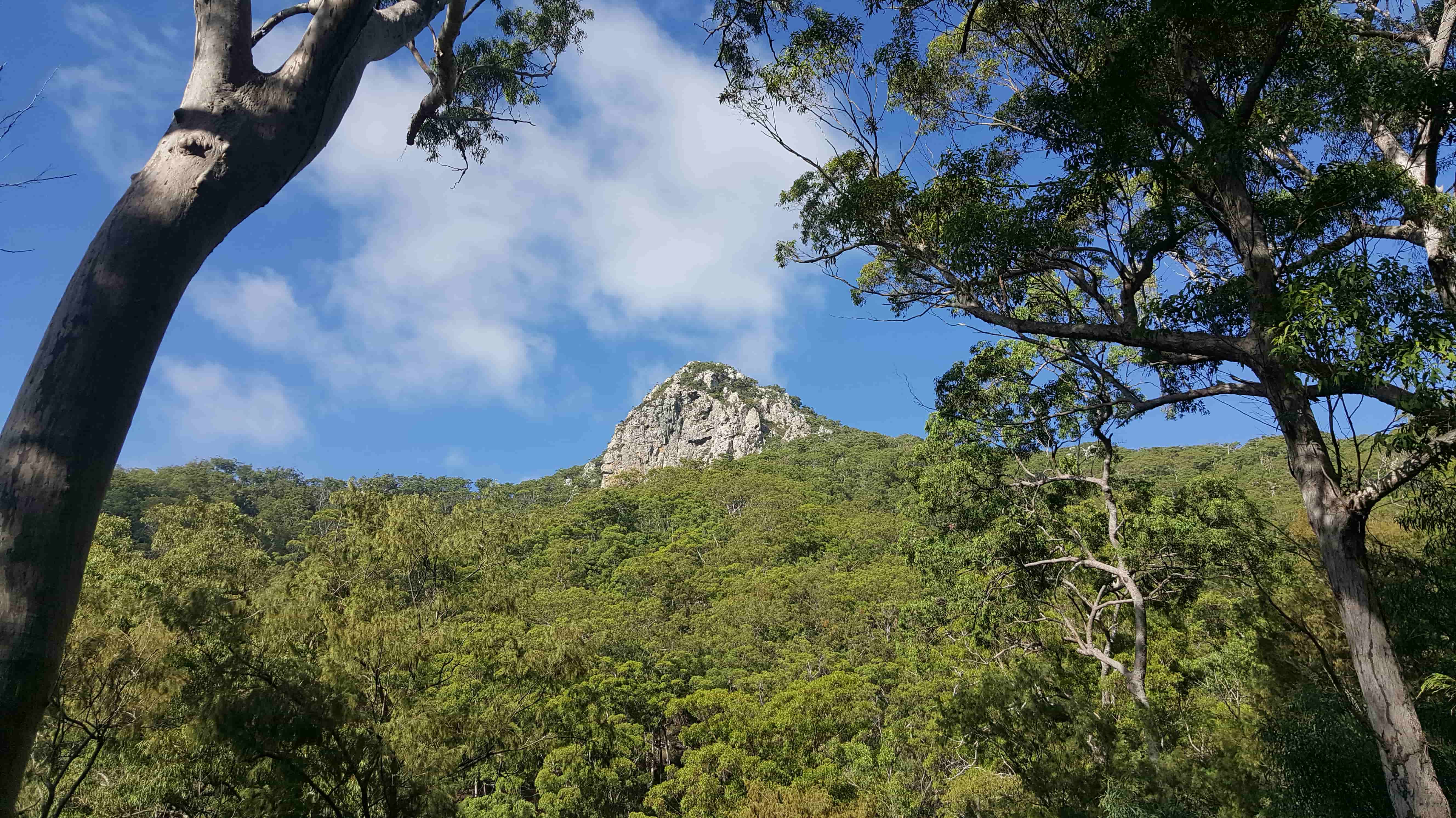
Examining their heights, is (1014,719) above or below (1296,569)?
below

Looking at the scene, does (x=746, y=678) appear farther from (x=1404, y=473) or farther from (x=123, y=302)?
(x=123, y=302)

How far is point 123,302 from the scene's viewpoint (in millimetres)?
1866

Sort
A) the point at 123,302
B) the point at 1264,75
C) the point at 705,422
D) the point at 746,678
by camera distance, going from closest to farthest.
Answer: the point at 123,302
the point at 1264,75
the point at 746,678
the point at 705,422

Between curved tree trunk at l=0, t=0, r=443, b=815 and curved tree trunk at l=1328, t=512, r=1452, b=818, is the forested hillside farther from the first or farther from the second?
curved tree trunk at l=0, t=0, r=443, b=815

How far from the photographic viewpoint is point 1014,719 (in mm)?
7145

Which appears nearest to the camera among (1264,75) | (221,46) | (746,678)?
(221,46)

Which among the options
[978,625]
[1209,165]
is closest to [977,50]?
[1209,165]

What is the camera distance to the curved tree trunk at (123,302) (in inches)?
63.0

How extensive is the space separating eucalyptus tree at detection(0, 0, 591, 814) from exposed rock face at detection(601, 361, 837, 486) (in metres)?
78.1

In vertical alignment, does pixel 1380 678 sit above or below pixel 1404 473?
below

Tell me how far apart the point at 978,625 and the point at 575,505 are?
3049 centimetres

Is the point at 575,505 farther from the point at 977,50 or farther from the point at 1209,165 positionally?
the point at 1209,165

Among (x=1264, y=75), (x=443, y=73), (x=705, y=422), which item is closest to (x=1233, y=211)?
(x=1264, y=75)

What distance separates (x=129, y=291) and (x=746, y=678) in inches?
620
